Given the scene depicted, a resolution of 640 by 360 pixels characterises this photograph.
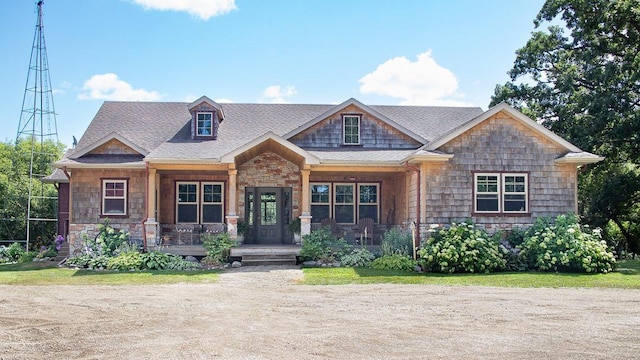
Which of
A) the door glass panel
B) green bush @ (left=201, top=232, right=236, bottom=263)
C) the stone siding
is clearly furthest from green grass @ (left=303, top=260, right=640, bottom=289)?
the stone siding

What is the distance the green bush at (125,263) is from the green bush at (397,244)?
672 centimetres

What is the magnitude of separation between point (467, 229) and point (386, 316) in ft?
23.4

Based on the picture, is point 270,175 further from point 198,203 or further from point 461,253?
point 461,253

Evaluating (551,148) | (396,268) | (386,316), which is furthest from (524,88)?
(386,316)

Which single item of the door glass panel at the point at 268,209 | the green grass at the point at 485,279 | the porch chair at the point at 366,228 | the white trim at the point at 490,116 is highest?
the white trim at the point at 490,116

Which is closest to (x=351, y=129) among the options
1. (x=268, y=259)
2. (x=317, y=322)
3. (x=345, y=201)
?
(x=345, y=201)

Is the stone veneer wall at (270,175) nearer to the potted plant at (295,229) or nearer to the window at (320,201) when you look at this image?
the potted plant at (295,229)

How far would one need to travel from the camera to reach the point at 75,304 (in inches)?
404

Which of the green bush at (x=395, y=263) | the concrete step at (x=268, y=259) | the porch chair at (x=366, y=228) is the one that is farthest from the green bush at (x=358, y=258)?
the porch chair at (x=366, y=228)

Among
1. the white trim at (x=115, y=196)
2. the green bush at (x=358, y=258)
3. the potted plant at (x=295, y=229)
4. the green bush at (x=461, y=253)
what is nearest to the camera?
the green bush at (x=461, y=253)

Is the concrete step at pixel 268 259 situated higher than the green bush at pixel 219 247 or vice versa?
the green bush at pixel 219 247

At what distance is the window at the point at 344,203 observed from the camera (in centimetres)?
1995

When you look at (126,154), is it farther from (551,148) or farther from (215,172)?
(551,148)

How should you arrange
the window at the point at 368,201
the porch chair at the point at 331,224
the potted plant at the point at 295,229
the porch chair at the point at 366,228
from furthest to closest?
the window at the point at 368,201 → the porch chair at the point at 331,224 → the potted plant at the point at 295,229 → the porch chair at the point at 366,228
